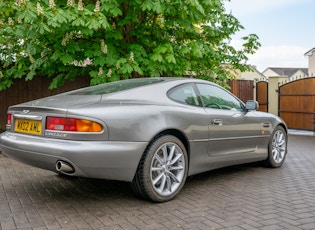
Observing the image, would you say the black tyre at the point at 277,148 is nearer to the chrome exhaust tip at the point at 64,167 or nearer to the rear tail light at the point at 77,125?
the rear tail light at the point at 77,125

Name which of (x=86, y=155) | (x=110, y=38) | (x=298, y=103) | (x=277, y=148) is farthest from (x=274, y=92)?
(x=86, y=155)

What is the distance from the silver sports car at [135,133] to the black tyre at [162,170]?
0.01 m

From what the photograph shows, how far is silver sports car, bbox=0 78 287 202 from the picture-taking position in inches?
140

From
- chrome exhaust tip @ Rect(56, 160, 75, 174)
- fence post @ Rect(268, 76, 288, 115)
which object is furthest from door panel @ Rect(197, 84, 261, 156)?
fence post @ Rect(268, 76, 288, 115)

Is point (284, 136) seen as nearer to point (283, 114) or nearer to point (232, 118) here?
point (232, 118)

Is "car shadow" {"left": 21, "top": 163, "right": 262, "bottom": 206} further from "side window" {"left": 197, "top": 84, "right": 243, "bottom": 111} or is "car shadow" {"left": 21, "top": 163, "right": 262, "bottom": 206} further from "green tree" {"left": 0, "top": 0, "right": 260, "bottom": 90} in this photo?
"green tree" {"left": 0, "top": 0, "right": 260, "bottom": 90}

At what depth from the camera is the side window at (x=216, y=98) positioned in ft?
15.9

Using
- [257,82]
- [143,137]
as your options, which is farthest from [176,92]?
[257,82]

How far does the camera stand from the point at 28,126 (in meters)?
3.92

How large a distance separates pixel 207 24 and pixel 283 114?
23.2 ft

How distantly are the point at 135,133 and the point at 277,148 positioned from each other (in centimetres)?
327

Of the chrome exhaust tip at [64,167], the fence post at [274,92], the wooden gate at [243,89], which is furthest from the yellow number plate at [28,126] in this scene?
the fence post at [274,92]

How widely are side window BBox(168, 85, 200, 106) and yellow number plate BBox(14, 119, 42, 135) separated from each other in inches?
61.4

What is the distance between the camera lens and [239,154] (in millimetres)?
5152
